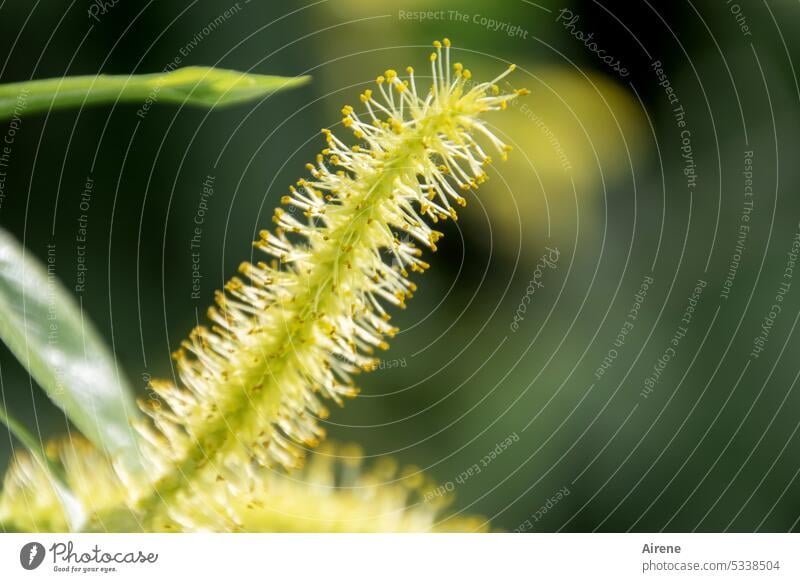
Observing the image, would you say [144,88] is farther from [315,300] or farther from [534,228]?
[534,228]

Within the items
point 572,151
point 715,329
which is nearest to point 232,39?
point 572,151

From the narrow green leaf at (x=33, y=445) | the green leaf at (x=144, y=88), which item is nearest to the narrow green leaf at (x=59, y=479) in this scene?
the narrow green leaf at (x=33, y=445)

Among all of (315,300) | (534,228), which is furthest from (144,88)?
(534,228)

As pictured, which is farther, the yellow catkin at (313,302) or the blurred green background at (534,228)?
the blurred green background at (534,228)

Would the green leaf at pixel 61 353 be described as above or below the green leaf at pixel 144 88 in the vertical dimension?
below

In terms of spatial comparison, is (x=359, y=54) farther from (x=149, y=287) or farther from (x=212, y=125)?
(x=149, y=287)

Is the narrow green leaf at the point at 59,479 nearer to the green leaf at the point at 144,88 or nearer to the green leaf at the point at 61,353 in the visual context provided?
the green leaf at the point at 61,353
